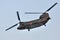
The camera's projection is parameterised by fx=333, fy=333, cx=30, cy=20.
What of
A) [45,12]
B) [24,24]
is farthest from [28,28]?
[45,12]

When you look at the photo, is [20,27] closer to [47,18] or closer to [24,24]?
[24,24]

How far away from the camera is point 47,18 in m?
84.6

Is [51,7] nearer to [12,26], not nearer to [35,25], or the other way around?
[35,25]

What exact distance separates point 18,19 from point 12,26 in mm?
6019

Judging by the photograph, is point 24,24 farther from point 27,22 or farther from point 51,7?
point 51,7

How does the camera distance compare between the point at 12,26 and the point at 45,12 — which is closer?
the point at 45,12

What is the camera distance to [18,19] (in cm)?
8825

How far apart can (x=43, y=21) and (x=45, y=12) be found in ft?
15.0

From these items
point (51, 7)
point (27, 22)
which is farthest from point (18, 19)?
point (51, 7)

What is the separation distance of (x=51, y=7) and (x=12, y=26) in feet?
42.9

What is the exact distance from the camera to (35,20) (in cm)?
8562

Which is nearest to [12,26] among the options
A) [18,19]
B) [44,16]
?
[18,19]

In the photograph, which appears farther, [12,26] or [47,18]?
[12,26]

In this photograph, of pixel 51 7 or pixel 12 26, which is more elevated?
pixel 51 7
